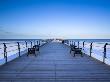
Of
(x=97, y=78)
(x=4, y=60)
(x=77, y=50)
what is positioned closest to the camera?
(x=97, y=78)

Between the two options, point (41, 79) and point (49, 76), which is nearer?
point (41, 79)

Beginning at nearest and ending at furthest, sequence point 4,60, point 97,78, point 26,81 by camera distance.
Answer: point 26,81 < point 97,78 < point 4,60

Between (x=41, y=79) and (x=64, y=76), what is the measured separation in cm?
86

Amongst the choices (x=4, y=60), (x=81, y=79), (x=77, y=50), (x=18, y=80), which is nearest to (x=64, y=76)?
(x=81, y=79)

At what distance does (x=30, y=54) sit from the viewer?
44.8 ft

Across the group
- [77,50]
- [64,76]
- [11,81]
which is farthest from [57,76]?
[77,50]

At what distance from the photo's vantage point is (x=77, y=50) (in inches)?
510

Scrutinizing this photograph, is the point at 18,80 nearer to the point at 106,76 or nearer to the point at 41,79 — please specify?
the point at 41,79

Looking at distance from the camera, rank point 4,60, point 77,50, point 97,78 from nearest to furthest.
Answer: point 97,78, point 4,60, point 77,50

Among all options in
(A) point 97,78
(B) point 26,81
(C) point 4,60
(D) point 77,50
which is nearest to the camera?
(B) point 26,81

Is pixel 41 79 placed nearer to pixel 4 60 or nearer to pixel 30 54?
pixel 4 60

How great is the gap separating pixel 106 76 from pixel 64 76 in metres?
1.45

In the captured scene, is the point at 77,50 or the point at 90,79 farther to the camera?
the point at 77,50

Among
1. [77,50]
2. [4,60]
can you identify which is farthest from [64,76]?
[77,50]
